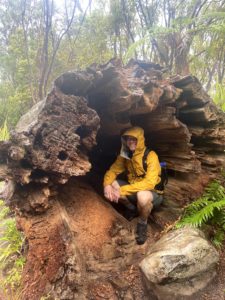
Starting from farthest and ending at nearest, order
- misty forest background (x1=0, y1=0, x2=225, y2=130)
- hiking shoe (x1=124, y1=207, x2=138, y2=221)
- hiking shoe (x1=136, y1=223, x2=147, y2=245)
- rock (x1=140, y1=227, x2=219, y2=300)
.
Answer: misty forest background (x1=0, y1=0, x2=225, y2=130), hiking shoe (x1=124, y1=207, x2=138, y2=221), hiking shoe (x1=136, y1=223, x2=147, y2=245), rock (x1=140, y1=227, x2=219, y2=300)

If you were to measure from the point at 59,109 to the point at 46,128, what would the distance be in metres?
0.28

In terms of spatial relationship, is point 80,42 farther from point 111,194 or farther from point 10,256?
point 10,256

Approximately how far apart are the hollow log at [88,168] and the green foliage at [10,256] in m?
0.40

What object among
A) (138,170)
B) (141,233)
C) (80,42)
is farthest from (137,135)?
(80,42)

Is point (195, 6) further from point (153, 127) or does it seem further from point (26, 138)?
point (26, 138)

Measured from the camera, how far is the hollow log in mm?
3211

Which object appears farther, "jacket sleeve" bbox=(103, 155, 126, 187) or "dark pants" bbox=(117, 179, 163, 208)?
"jacket sleeve" bbox=(103, 155, 126, 187)

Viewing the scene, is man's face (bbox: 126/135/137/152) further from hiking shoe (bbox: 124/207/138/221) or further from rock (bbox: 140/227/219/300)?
rock (bbox: 140/227/219/300)

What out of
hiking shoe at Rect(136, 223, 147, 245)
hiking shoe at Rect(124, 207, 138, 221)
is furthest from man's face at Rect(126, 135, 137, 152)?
hiking shoe at Rect(136, 223, 147, 245)

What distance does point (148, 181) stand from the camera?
161 inches

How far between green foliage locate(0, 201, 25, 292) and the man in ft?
5.46

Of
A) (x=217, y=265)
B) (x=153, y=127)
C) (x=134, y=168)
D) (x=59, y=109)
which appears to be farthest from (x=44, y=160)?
(x=217, y=265)

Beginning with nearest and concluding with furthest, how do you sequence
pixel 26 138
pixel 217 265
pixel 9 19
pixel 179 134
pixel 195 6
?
pixel 26 138 < pixel 217 265 < pixel 179 134 < pixel 195 6 < pixel 9 19

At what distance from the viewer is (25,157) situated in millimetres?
3098
